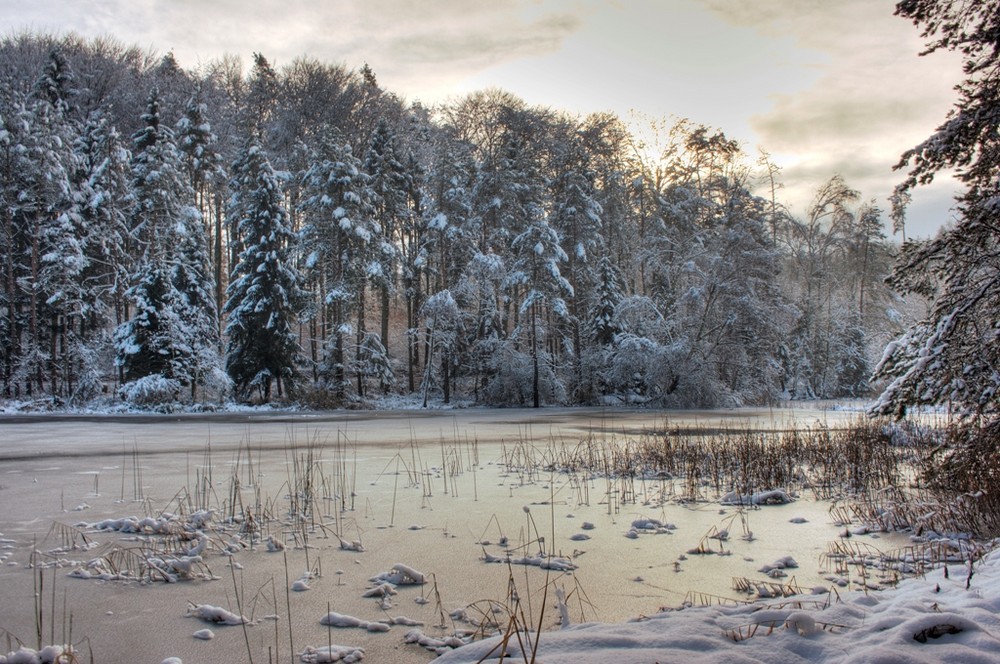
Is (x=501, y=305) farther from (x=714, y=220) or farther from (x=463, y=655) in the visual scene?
(x=463, y=655)

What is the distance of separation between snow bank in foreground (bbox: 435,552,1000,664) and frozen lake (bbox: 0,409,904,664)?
14.2 inches

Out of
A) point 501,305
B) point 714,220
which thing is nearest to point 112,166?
point 501,305

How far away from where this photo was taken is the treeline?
2650 centimetres

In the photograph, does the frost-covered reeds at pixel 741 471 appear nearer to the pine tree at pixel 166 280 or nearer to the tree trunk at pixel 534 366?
the tree trunk at pixel 534 366

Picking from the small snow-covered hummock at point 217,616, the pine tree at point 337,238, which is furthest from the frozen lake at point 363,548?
the pine tree at point 337,238

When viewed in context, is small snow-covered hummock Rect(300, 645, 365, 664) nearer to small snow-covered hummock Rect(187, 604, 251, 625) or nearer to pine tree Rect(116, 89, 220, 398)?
small snow-covered hummock Rect(187, 604, 251, 625)

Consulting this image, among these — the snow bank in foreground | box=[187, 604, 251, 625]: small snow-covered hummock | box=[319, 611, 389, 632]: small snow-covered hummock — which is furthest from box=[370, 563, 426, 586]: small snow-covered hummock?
the snow bank in foreground

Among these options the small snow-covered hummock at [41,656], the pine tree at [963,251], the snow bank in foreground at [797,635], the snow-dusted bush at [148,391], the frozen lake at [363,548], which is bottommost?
the frozen lake at [363,548]

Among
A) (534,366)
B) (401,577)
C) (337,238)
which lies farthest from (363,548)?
(337,238)

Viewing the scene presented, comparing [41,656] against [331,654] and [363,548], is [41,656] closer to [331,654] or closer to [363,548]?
[331,654]

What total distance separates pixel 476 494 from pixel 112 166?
26.9m

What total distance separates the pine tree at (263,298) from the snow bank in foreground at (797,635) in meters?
26.8

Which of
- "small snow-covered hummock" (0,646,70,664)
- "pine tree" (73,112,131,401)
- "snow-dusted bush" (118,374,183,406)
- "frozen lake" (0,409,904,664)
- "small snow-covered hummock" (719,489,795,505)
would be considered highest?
"pine tree" (73,112,131,401)

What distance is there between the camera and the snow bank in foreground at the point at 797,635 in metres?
2.55
